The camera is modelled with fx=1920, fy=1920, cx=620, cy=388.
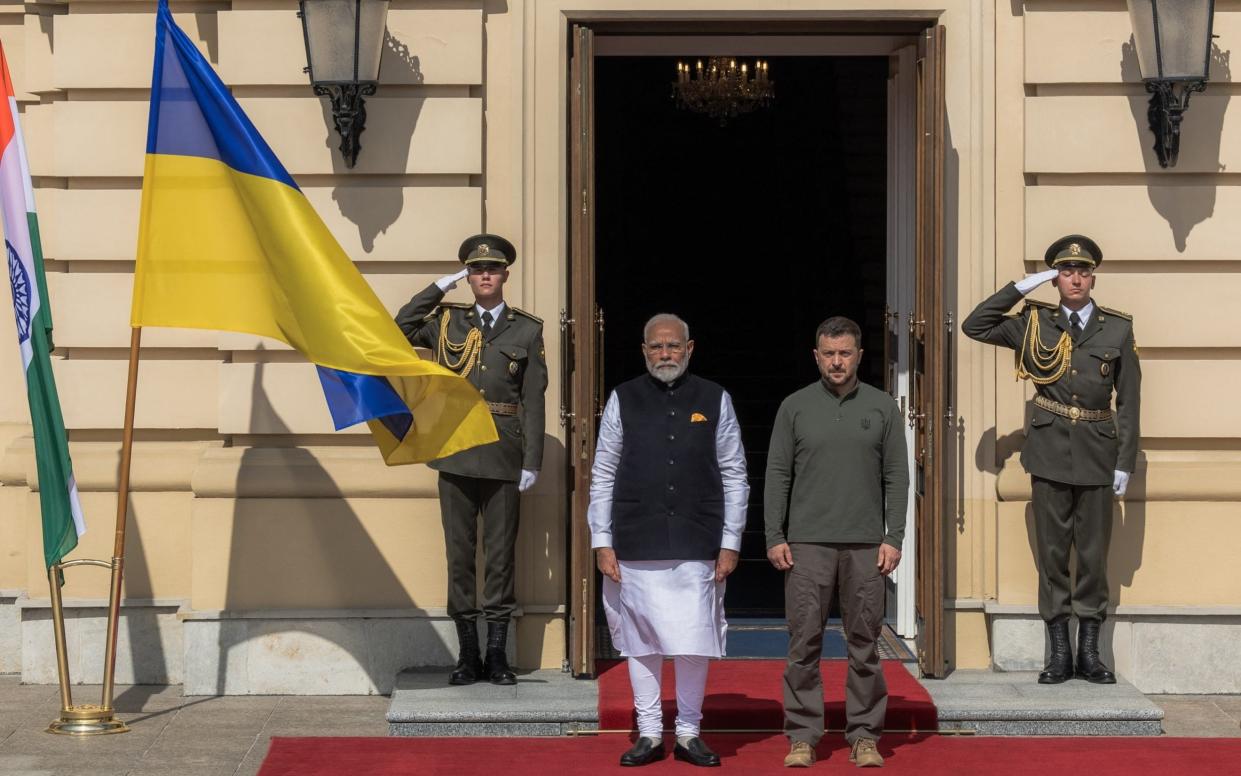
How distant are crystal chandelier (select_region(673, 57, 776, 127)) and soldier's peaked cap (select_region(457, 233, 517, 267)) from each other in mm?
6517

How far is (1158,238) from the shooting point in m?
8.80

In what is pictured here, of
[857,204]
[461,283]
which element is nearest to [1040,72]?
[461,283]

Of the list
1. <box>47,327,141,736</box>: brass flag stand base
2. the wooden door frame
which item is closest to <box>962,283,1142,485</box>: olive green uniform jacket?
the wooden door frame

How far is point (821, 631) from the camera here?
750 centimetres

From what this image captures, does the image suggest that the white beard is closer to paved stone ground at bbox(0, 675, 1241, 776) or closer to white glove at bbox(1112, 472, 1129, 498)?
paved stone ground at bbox(0, 675, 1241, 776)

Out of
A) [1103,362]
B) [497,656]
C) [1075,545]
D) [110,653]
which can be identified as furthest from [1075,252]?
[110,653]

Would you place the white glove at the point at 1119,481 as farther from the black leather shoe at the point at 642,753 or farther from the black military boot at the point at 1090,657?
the black leather shoe at the point at 642,753

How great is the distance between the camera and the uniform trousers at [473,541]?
8.48 m

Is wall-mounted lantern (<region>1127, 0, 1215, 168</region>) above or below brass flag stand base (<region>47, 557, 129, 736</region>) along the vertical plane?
above

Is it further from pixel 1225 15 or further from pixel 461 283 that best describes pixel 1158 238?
pixel 461 283

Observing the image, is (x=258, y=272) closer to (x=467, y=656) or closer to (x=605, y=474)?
(x=605, y=474)

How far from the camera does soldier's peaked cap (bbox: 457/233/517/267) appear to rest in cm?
838

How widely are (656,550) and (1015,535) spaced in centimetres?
225

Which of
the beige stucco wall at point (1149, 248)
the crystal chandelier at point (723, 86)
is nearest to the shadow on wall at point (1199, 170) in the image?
the beige stucco wall at point (1149, 248)
